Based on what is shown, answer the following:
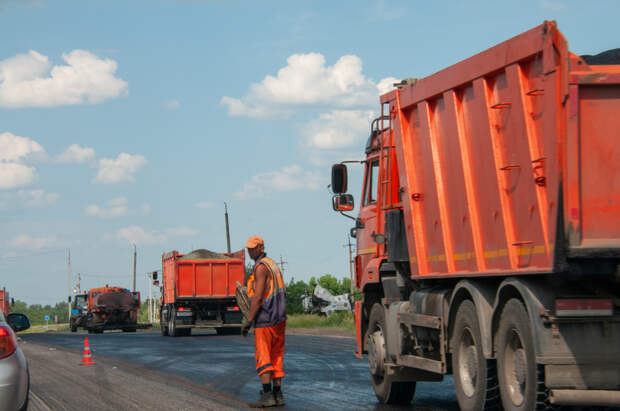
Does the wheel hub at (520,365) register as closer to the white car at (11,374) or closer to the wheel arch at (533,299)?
the wheel arch at (533,299)

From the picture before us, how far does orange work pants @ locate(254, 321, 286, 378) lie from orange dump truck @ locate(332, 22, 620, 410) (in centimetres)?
122

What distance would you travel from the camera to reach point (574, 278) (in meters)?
7.26

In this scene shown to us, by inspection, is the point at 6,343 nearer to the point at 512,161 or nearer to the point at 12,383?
the point at 12,383

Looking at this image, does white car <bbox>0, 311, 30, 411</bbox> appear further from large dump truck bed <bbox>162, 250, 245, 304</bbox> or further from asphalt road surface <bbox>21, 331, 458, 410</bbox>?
large dump truck bed <bbox>162, 250, 245, 304</bbox>

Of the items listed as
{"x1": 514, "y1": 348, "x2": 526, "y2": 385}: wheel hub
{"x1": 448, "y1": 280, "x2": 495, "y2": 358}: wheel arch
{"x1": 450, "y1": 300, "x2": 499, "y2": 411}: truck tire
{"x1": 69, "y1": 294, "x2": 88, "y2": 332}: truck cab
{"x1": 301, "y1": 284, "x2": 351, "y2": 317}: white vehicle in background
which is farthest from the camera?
{"x1": 301, "y1": 284, "x2": 351, "y2": 317}: white vehicle in background

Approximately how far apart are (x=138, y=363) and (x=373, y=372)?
340 inches

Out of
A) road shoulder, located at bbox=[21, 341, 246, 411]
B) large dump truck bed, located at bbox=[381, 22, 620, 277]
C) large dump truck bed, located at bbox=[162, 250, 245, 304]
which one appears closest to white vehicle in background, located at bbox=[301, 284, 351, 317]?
large dump truck bed, located at bbox=[162, 250, 245, 304]

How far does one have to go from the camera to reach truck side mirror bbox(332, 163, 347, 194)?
12.5 metres

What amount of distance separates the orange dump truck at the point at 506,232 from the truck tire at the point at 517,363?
11 mm

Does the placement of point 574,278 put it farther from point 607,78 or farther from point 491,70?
point 491,70

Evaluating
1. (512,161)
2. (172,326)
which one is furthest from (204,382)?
(172,326)

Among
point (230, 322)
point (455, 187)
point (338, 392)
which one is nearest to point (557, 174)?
point (455, 187)

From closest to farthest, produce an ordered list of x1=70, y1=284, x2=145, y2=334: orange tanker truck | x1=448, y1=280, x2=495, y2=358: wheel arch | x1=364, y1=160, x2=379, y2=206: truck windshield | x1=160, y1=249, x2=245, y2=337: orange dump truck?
1. x1=448, y1=280, x2=495, y2=358: wheel arch
2. x1=364, y1=160, x2=379, y2=206: truck windshield
3. x1=160, y1=249, x2=245, y2=337: orange dump truck
4. x1=70, y1=284, x2=145, y2=334: orange tanker truck

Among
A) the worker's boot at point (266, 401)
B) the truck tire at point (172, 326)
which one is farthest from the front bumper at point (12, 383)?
the truck tire at point (172, 326)
